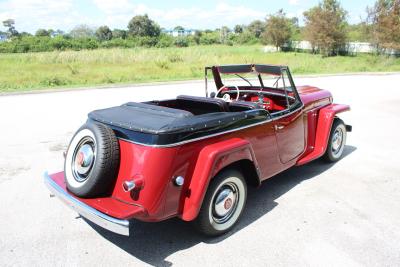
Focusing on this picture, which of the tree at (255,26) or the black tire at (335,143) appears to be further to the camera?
the tree at (255,26)

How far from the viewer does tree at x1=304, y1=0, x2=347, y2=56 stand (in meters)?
40.2

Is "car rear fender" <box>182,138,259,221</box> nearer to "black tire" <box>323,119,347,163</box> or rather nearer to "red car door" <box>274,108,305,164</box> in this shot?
"red car door" <box>274,108,305,164</box>

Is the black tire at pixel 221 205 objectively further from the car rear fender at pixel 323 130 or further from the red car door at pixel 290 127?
the car rear fender at pixel 323 130

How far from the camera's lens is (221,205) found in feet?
11.2

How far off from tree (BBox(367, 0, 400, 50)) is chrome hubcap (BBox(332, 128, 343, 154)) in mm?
27974

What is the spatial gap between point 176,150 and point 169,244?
96 centimetres

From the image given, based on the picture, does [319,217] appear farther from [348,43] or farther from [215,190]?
[348,43]

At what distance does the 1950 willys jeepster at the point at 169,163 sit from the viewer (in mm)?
2932

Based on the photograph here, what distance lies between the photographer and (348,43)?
136ft

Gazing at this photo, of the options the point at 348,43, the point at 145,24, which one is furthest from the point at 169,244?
the point at 145,24

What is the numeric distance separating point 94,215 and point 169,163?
0.72 metres

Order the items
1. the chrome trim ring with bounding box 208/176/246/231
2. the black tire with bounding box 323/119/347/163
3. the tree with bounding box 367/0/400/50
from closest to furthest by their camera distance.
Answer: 1. the chrome trim ring with bounding box 208/176/246/231
2. the black tire with bounding box 323/119/347/163
3. the tree with bounding box 367/0/400/50

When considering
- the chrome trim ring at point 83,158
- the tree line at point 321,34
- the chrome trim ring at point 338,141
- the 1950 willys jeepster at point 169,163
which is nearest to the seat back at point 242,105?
the 1950 willys jeepster at point 169,163

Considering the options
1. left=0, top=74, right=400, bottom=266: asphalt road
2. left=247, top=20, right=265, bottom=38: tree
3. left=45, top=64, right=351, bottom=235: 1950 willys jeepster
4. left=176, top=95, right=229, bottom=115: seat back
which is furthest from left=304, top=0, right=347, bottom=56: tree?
left=247, top=20, right=265, bottom=38: tree
